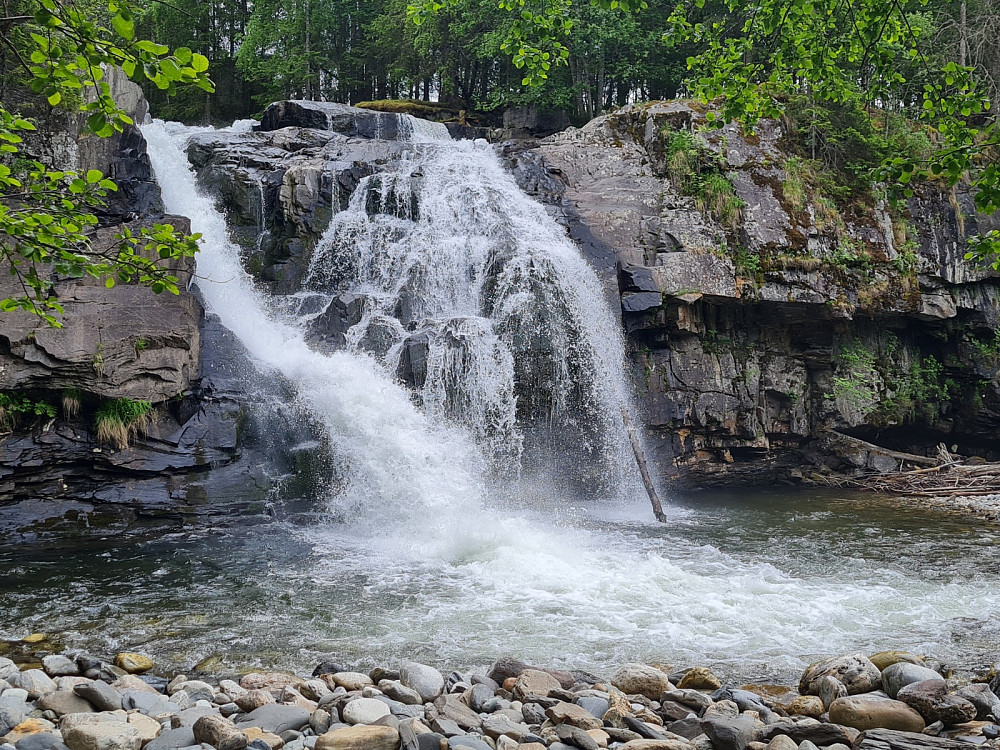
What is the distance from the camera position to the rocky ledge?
11.4ft

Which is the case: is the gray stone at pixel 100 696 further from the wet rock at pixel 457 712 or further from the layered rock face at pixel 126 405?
the layered rock face at pixel 126 405

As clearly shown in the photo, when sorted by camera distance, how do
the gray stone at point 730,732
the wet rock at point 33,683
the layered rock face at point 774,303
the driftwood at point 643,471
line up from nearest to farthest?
the gray stone at point 730,732 → the wet rock at point 33,683 → the driftwood at point 643,471 → the layered rock face at point 774,303

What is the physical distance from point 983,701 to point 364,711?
3.31 meters

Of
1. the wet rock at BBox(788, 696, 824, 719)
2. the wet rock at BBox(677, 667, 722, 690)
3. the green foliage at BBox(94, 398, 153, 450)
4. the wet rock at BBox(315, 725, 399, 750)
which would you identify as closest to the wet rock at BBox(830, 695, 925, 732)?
the wet rock at BBox(788, 696, 824, 719)

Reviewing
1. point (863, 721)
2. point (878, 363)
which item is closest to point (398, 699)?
point (863, 721)

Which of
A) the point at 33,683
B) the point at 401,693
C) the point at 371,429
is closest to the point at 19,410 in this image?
the point at 371,429

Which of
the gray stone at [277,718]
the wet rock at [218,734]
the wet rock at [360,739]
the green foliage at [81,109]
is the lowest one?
the gray stone at [277,718]

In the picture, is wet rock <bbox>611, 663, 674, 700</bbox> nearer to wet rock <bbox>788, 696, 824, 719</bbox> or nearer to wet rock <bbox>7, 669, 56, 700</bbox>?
wet rock <bbox>788, 696, 824, 719</bbox>

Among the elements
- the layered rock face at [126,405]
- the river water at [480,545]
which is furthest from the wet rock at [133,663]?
the layered rock face at [126,405]

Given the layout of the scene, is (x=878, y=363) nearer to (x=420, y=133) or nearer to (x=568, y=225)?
(x=568, y=225)

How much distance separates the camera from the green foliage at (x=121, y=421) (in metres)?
9.53

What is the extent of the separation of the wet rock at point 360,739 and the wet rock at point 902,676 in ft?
9.48

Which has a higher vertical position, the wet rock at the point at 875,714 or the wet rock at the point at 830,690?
the wet rock at the point at 875,714

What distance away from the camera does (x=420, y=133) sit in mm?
19734
